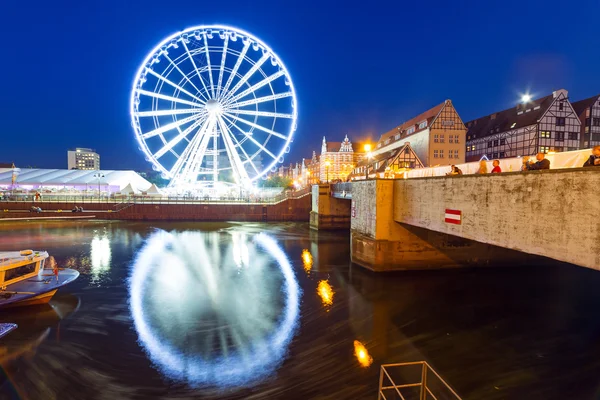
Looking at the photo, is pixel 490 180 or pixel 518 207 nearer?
pixel 518 207

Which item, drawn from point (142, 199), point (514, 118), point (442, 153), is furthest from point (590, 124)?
point (142, 199)

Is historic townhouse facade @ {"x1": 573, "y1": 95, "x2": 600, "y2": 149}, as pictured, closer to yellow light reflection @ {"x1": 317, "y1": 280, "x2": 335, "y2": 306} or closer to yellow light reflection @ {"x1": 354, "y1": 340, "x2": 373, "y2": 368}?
yellow light reflection @ {"x1": 317, "y1": 280, "x2": 335, "y2": 306}

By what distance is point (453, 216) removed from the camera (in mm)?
15242

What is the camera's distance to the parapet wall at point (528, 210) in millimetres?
9164

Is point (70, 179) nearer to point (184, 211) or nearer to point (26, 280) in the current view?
point (184, 211)

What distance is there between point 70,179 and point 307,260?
5775 cm

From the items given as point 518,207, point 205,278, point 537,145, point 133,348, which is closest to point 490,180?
point 518,207

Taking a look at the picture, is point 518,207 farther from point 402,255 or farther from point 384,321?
point 402,255

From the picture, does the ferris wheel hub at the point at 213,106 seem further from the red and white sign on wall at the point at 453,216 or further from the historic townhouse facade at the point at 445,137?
the red and white sign on wall at the point at 453,216

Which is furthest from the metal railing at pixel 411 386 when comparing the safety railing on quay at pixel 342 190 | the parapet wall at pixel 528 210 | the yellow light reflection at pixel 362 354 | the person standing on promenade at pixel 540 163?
the safety railing on quay at pixel 342 190

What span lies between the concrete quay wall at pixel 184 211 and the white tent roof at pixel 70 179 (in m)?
14.0

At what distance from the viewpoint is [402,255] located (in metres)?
20.5

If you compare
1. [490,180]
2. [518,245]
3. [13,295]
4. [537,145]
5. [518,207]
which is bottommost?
[13,295]

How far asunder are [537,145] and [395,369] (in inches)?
1773
